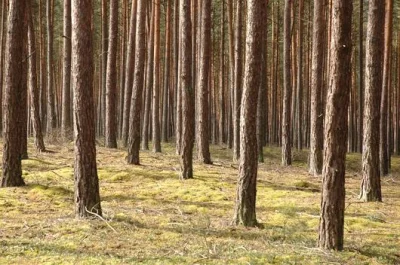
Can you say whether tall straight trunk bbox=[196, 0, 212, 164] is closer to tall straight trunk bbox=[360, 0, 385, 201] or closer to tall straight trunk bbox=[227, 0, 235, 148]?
tall straight trunk bbox=[360, 0, 385, 201]

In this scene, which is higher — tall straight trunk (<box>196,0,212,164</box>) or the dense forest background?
tall straight trunk (<box>196,0,212,164</box>)

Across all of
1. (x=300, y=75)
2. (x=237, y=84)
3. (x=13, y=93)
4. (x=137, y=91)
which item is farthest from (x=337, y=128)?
(x=300, y=75)

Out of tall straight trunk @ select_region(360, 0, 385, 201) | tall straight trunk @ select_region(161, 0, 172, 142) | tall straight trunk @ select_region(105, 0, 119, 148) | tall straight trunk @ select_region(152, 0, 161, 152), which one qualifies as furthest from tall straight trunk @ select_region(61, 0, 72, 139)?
tall straight trunk @ select_region(360, 0, 385, 201)

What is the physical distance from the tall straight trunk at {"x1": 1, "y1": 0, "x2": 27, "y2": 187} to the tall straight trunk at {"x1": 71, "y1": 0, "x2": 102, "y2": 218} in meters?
3.20

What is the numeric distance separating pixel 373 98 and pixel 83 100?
6.77m

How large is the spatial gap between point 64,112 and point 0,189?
9.43 meters

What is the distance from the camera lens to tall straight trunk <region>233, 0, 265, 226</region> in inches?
321

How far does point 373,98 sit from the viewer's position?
11195 millimetres

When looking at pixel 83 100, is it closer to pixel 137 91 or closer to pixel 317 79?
pixel 137 91

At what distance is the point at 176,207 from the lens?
994cm

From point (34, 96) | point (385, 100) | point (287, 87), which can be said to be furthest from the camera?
point (287, 87)

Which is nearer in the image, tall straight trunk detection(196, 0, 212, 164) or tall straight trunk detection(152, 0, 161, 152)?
tall straight trunk detection(196, 0, 212, 164)

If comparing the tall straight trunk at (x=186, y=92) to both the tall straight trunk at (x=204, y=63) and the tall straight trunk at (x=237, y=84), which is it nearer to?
the tall straight trunk at (x=204, y=63)

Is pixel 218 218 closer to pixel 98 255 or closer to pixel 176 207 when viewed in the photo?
pixel 176 207
